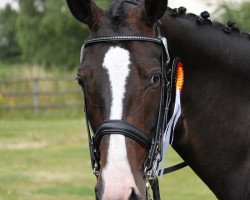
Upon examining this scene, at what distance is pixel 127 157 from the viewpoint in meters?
3.09

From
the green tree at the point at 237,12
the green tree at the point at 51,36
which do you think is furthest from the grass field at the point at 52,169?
the green tree at the point at 51,36

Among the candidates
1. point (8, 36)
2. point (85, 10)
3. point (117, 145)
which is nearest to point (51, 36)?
point (8, 36)

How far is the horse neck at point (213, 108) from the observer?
3711 mm

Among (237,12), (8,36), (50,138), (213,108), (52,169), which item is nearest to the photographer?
(213,108)

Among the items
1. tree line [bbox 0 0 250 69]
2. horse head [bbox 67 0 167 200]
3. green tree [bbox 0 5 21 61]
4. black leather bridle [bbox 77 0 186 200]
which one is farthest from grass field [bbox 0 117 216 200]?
green tree [bbox 0 5 21 61]

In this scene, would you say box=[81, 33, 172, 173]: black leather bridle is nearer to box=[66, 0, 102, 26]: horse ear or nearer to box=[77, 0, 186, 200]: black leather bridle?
box=[77, 0, 186, 200]: black leather bridle

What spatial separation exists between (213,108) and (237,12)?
1796 cm

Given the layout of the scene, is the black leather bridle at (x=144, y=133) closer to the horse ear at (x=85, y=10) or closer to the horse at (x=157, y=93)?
the horse at (x=157, y=93)

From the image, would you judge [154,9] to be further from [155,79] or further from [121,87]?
[121,87]

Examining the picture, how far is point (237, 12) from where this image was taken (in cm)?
2117

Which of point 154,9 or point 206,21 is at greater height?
point 154,9

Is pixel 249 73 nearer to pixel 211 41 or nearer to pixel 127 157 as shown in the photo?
pixel 211 41

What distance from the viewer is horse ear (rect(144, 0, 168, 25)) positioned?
3387mm

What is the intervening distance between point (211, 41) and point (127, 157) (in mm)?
→ 1093
